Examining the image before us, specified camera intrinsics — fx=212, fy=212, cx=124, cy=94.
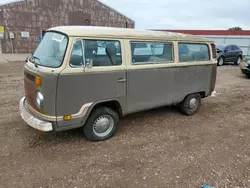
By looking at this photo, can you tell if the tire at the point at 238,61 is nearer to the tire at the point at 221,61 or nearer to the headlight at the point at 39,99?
the tire at the point at 221,61

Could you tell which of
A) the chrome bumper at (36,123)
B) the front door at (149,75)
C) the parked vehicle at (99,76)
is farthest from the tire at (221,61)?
the chrome bumper at (36,123)

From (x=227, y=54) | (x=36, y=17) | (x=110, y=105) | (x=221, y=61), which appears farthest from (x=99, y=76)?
(x=36, y=17)

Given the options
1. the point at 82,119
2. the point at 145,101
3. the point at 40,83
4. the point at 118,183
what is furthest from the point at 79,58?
the point at 118,183

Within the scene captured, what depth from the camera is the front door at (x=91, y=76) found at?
3.35 metres

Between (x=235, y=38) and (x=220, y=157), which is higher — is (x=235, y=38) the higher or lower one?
the higher one

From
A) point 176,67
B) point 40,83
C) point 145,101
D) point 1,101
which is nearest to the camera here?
point 40,83

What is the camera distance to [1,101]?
19.6 feet

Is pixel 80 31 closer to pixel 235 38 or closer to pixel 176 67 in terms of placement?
pixel 176 67

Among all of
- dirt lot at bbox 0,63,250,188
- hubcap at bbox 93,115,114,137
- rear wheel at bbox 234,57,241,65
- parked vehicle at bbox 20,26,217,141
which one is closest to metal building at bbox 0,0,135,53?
rear wheel at bbox 234,57,241,65

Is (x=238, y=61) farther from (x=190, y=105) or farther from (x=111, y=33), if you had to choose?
(x=111, y=33)

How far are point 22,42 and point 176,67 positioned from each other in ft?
66.8

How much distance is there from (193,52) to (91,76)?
2782mm

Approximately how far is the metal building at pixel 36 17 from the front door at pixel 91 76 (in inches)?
786

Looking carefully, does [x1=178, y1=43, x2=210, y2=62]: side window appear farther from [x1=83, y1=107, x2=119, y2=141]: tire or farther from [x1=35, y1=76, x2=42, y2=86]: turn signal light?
[x1=35, y1=76, x2=42, y2=86]: turn signal light
